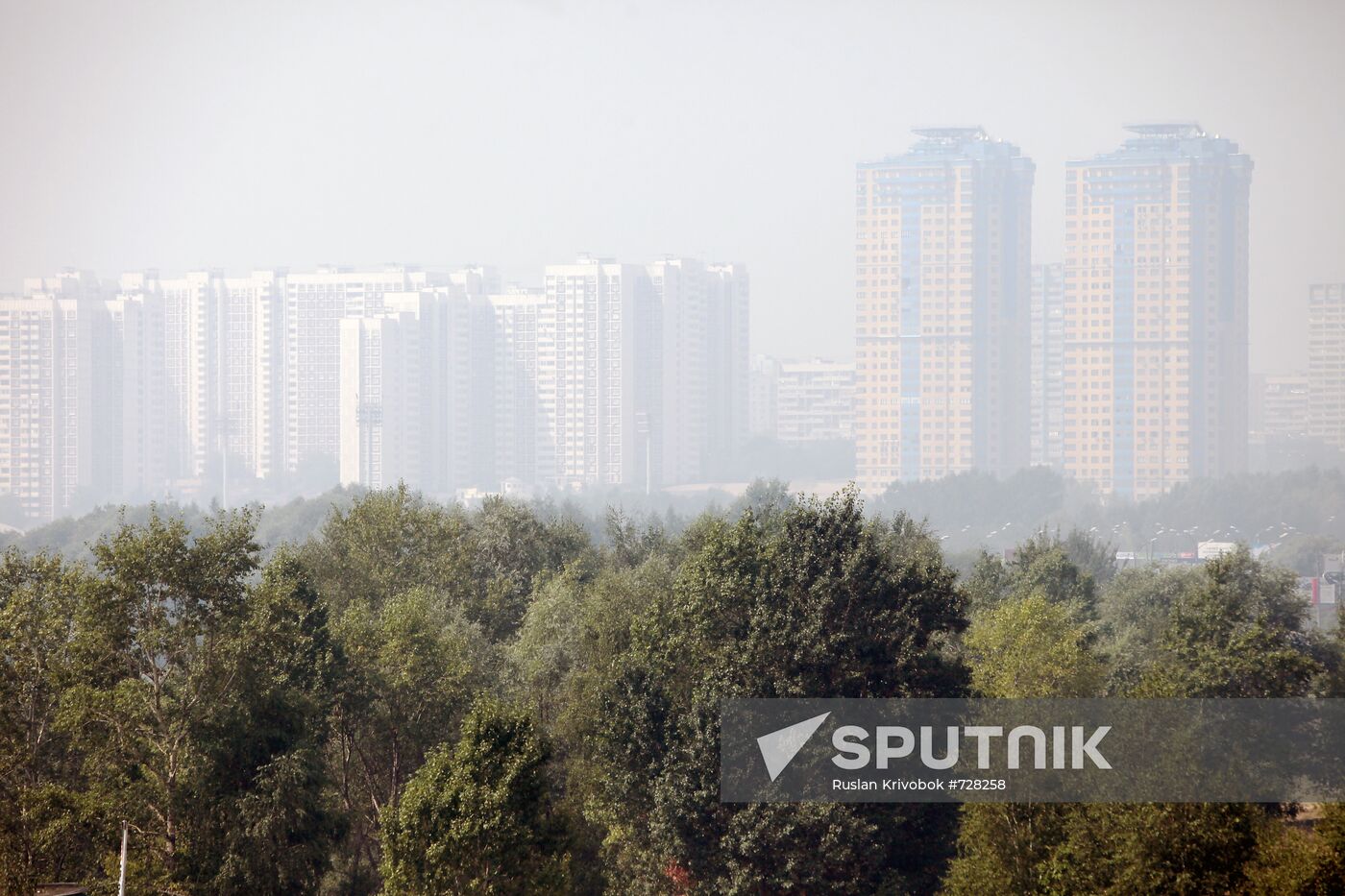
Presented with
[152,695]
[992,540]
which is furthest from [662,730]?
[992,540]

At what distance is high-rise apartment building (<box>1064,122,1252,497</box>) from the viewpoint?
83062 millimetres

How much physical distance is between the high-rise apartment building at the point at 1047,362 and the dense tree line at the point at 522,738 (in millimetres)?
73995

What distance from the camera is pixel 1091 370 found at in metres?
85.8

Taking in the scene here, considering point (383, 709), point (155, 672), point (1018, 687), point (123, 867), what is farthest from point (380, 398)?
point (123, 867)

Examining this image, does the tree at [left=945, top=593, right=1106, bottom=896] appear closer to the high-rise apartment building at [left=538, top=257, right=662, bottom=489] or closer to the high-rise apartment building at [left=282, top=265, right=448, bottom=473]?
the high-rise apartment building at [left=538, top=257, right=662, bottom=489]

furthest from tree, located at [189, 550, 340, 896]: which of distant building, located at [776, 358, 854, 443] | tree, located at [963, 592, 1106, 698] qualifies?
distant building, located at [776, 358, 854, 443]

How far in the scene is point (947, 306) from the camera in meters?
87.1

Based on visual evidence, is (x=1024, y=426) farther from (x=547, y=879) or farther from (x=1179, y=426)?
(x=547, y=879)

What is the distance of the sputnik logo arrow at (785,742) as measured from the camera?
41.2 ft

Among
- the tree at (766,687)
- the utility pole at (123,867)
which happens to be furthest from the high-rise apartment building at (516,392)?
the utility pole at (123,867)

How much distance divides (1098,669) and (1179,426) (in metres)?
71.8

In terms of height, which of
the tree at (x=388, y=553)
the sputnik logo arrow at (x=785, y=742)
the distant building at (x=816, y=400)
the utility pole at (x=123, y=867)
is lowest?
the utility pole at (x=123, y=867)

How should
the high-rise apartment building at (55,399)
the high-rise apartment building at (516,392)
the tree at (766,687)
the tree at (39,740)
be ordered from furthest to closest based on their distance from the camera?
the high-rise apartment building at (516,392), the high-rise apartment building at (55,399), the tree at (766,687), the tree at (39,740)

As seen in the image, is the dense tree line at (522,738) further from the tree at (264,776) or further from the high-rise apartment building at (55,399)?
the high-rise apartment building at (55,399)
